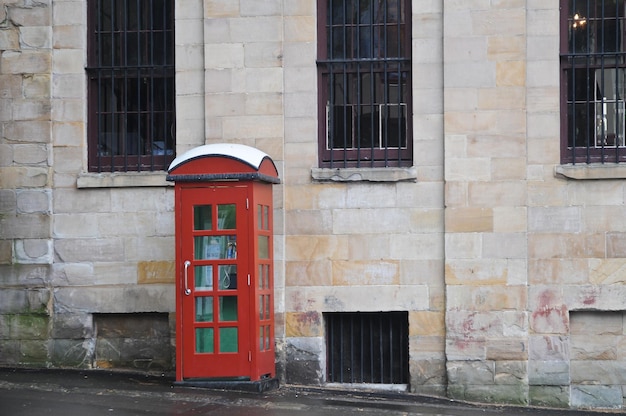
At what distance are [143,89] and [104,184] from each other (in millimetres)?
1272

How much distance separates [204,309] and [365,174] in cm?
247

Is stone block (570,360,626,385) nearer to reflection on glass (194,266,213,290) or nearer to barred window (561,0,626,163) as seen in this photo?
barred window (561,0,626,163)

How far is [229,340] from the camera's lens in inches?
497

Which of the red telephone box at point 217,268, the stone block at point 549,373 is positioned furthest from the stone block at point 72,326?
the stone block at point 549,373

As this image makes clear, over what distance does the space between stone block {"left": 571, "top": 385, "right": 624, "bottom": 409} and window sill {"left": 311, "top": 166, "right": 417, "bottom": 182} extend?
10.2ft

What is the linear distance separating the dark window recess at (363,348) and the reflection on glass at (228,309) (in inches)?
59.5

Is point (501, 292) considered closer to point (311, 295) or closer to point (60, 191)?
point (311, 295)

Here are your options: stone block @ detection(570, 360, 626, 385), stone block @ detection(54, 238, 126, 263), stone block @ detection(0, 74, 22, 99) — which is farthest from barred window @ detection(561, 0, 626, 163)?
stone block @ detection(0, 74, 22, 99)

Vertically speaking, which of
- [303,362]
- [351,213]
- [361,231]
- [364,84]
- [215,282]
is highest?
[364,84]

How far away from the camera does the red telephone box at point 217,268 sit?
12.5 meters

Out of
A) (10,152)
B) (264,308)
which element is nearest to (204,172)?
(264,308)

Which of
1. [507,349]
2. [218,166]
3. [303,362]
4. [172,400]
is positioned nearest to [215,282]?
[218,166]

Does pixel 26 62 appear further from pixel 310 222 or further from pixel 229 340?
pixel 229 340

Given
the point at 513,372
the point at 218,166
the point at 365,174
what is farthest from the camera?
the point at 365,174
